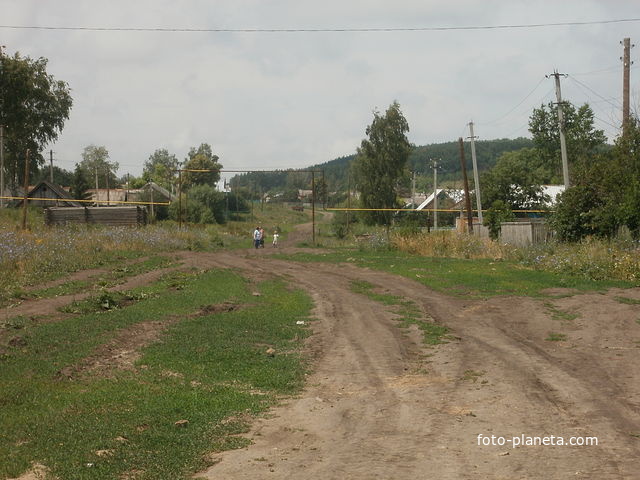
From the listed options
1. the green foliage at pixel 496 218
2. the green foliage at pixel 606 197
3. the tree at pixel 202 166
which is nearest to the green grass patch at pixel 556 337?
the green foliage at pixel 606 197

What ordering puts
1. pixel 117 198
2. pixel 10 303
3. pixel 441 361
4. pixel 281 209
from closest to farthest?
pixel 441 361, pixel 10 303, pixel 117 198, pixel 281 209

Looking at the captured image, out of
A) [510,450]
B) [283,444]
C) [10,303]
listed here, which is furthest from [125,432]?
[10,303]

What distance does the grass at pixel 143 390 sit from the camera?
6875 millimetres

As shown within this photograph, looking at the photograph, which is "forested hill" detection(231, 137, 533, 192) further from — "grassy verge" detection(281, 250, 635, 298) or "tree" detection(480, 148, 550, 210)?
"grassy verge" detection(281, 250, 635, 298)

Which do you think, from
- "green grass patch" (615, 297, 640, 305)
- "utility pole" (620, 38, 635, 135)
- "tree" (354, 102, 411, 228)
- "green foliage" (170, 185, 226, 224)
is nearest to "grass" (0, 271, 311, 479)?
"green grass patch" (615, 297, 640, 305)

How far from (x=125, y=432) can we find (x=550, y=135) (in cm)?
7539

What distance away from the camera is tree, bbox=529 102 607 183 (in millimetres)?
74688

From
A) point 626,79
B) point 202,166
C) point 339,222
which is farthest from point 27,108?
point 626,79

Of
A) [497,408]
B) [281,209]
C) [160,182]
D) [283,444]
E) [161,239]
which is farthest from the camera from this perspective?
[160,182]

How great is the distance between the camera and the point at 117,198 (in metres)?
85.2

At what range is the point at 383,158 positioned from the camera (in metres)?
75.7

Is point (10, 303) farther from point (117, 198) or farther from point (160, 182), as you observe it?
point (160, 182)

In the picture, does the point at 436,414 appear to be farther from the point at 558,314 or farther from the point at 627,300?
the point at 627,300

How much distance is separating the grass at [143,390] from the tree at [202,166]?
266 ft
